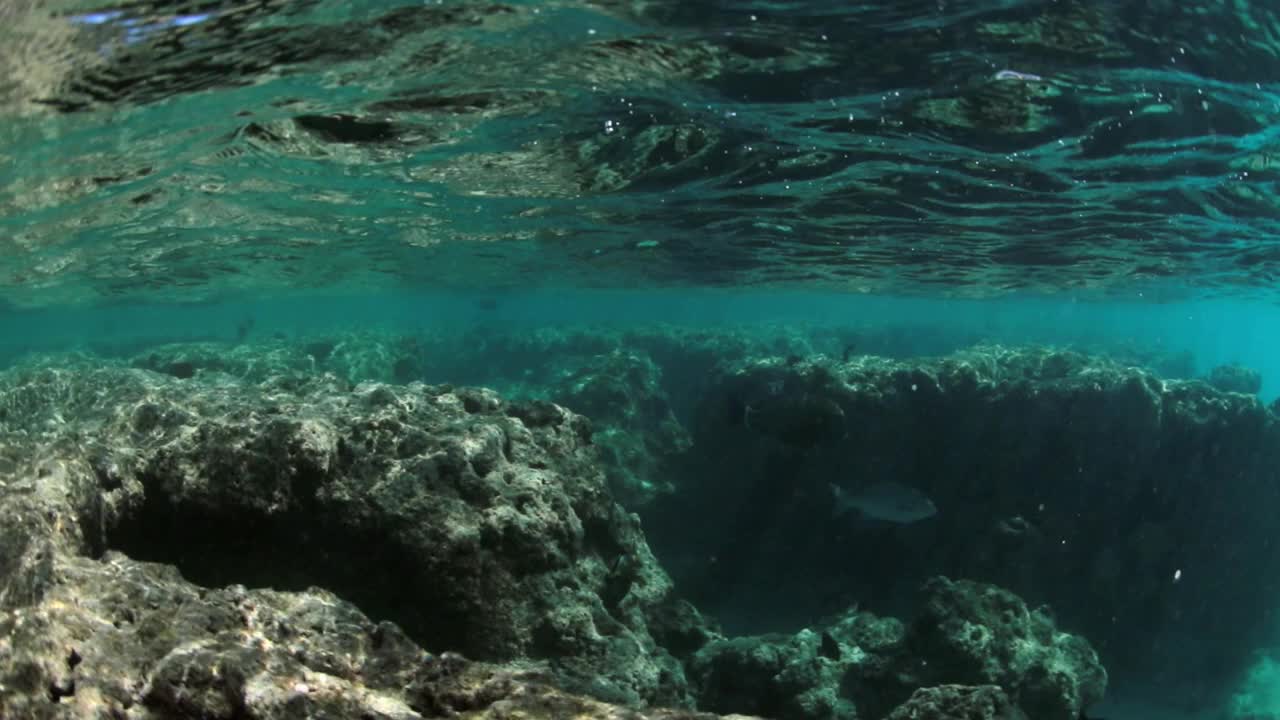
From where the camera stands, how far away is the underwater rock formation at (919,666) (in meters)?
8.82

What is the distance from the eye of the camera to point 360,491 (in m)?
6.89

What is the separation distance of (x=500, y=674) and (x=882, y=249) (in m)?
23.3

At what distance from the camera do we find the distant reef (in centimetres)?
391

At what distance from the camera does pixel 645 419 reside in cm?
2100

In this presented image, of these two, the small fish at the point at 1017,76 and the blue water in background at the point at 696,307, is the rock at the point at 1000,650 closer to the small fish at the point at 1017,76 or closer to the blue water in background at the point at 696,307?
the small fish at the point at 1017,76

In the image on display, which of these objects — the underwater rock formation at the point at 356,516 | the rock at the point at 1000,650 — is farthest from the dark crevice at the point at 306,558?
the rock at the point at 1000,650

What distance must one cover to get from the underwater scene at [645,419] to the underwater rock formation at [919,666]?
5 centimetres

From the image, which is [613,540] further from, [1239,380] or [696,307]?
[696,307]

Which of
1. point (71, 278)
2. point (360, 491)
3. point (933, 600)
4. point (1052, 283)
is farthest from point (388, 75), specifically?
point (1052, 283)

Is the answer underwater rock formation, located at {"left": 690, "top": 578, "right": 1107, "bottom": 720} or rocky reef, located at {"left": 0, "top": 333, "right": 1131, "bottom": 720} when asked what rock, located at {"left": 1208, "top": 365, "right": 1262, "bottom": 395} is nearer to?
rocky reef, located at {"left": 0, "top": 333, "right": 1131, "bottom": 720}

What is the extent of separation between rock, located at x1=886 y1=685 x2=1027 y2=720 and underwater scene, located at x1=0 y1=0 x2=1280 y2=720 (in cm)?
4

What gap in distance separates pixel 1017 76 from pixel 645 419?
13667mm

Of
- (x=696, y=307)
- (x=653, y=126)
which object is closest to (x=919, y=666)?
Result: (x=653, y=126)

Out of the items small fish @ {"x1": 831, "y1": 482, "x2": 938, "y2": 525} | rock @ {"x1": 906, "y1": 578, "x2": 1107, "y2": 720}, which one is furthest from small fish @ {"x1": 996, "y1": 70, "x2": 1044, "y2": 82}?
rock @ {"x1": 906, "y1": 578, "x2": 1107, "y2": 720}
